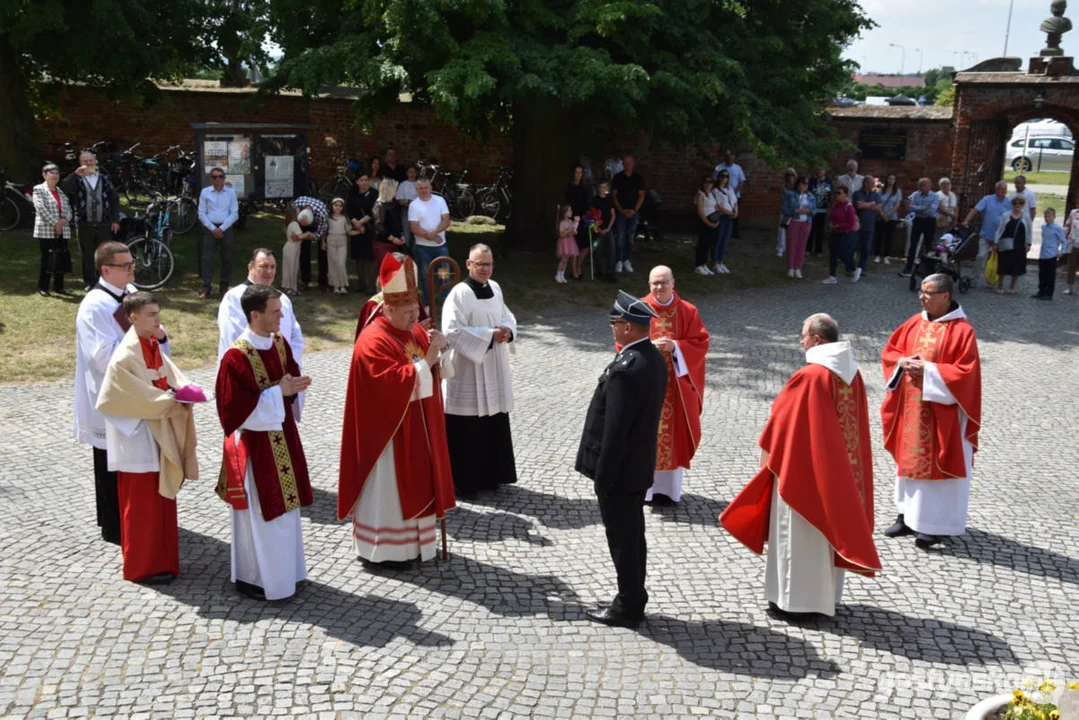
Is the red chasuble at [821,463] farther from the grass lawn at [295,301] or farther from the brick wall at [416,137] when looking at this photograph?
the brick wall at [416,137]

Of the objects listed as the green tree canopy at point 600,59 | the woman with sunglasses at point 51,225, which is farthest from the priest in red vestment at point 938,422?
the woman with sunglasses at point 51,225

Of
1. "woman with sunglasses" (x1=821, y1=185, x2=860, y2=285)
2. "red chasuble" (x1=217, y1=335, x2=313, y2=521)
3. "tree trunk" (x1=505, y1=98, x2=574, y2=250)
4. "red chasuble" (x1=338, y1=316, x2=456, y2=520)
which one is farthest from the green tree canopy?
"red chasuble" (x1=217, y1=335, x2=313, y2=521)

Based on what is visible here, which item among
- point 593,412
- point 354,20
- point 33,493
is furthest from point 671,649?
point 354,20

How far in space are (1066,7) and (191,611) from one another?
21.9 m

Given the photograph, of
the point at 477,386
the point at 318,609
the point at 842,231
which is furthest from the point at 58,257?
the point at 842,231

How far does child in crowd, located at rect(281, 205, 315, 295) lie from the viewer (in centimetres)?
1489

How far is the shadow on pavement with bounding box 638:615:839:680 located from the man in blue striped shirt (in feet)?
45.9

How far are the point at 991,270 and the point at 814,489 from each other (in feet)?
44.8

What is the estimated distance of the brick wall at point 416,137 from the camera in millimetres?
23266

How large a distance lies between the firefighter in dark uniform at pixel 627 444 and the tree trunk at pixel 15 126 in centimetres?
1606

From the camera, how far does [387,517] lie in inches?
269

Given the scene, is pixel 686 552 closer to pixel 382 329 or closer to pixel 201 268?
pixel 382 329

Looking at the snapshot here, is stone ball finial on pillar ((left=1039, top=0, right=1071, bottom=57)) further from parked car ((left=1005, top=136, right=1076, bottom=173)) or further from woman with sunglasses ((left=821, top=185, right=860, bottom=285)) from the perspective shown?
parked car ((left=1005, top=136, right=1076, bottom=173))

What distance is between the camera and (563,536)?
762cm
